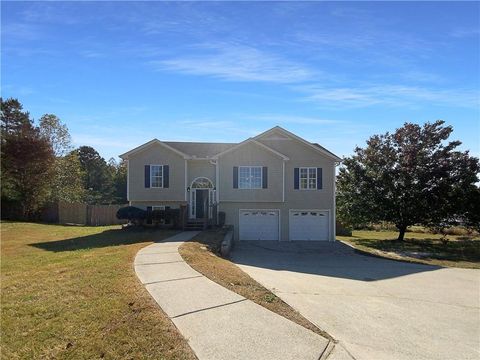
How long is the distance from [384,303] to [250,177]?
18323mm

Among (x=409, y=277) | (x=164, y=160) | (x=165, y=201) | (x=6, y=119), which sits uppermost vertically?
(x=6, y=119)

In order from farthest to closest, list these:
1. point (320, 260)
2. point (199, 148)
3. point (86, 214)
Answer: point (86, 214) < point (199, 148) < point (320, 260)

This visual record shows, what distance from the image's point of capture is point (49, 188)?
42156mm


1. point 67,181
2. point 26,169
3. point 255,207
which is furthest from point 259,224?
point 67,181

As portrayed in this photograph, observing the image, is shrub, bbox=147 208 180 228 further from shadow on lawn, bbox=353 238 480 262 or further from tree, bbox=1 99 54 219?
tree, bbox=1 99 54 219

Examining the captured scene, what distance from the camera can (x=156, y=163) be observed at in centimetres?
2786

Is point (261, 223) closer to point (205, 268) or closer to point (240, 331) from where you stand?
point (205, 268)

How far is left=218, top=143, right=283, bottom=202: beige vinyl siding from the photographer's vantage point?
88.8ft

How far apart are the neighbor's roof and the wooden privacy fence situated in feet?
34.7

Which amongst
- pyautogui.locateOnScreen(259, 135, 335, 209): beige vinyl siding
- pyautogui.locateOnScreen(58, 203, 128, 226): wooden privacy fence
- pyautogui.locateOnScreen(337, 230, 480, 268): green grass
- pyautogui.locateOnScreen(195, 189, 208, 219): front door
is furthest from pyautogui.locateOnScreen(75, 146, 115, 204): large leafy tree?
pyautogui.locateOnScreen(337, 230, 480, 268): green grass

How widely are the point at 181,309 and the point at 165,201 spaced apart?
831 inches

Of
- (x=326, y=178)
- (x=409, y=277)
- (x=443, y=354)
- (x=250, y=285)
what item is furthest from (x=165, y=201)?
(x=443, y=354)

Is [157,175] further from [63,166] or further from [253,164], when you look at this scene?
[63,166]

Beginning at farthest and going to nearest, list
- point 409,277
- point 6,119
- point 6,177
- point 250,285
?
point 6,119
point 6,177
point 409,277
point 250,285
